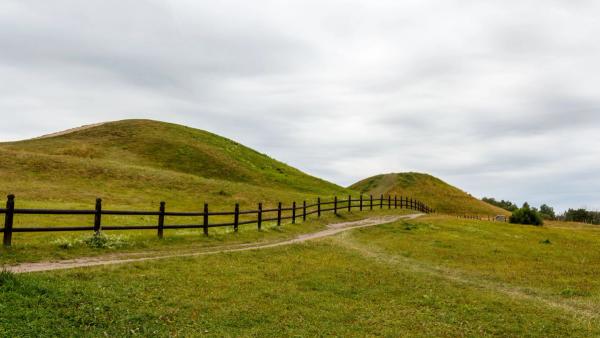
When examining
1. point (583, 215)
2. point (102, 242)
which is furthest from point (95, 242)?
point (583, 215)

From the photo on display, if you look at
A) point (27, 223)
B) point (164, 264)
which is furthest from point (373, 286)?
point (27, 223)

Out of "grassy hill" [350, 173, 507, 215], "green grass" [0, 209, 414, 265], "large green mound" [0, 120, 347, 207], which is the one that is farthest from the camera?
"grassy hill" [350, 173, 507, 215]

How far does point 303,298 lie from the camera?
43.6 feet

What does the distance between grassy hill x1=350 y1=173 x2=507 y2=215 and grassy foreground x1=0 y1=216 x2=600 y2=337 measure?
101546mm

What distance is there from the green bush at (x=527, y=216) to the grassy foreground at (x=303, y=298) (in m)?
57.8

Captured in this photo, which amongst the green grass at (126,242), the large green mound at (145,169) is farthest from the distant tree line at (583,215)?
the green grass at (126,242)

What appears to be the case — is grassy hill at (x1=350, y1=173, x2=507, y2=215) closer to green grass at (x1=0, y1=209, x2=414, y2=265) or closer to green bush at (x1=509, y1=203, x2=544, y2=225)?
green bush at (x1=509, y1=203, x2=544, y2=225)

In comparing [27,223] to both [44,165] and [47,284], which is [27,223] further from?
[44,165]

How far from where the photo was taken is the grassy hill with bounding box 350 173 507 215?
390ft

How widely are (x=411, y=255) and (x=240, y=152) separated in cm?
7159

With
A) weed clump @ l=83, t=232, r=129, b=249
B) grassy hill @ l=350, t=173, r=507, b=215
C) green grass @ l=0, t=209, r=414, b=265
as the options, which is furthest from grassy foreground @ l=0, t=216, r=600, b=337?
grassy hill @ l=350, t=173, r=507, b=215

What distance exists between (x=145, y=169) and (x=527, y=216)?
59.3 m

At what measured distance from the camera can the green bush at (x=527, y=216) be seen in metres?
73.4

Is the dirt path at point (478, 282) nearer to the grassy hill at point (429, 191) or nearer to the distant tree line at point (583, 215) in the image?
the grassy hill at point (429, 191)
